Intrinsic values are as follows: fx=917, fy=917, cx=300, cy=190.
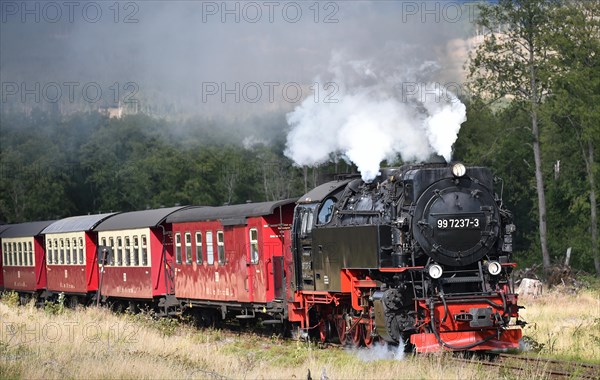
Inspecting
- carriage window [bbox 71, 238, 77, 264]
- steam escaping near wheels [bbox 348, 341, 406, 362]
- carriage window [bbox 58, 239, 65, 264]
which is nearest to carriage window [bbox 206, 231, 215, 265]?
steam escaping near wheels [bbox 348, 341, 406, 362]

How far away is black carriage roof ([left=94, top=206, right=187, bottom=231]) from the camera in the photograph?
2436 cm

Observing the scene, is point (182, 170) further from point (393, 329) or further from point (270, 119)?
point (393, 329)

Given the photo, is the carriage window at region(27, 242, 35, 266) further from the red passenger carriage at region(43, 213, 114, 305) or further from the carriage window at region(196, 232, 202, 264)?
the carriage window at region(196, 232, 202, 264)

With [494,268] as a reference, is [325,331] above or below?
below

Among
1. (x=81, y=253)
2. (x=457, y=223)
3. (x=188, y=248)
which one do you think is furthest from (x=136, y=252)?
(x=457, y=223)

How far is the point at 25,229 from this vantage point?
33844 millimetres

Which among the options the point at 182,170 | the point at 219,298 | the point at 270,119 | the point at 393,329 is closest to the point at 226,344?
the point at 219,298

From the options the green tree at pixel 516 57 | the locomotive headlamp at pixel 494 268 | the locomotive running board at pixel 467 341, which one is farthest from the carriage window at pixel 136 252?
the green tree at pixel 516 57

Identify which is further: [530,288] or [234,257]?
[530,288]

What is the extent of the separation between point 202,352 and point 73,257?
15274 millimetres

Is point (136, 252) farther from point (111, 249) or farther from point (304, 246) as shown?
point (304, 246)

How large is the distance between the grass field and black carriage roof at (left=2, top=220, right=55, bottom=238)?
996cm

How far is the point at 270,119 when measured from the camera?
3812 centimetres

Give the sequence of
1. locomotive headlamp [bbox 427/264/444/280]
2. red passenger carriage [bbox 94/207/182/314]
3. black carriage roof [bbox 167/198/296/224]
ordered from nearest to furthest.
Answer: locomotive headlamp [bbox 427/264/444/280], black carriage roof [bbox 167/198/296/224], red passenger carriage [bbox 94/207/182/314]
